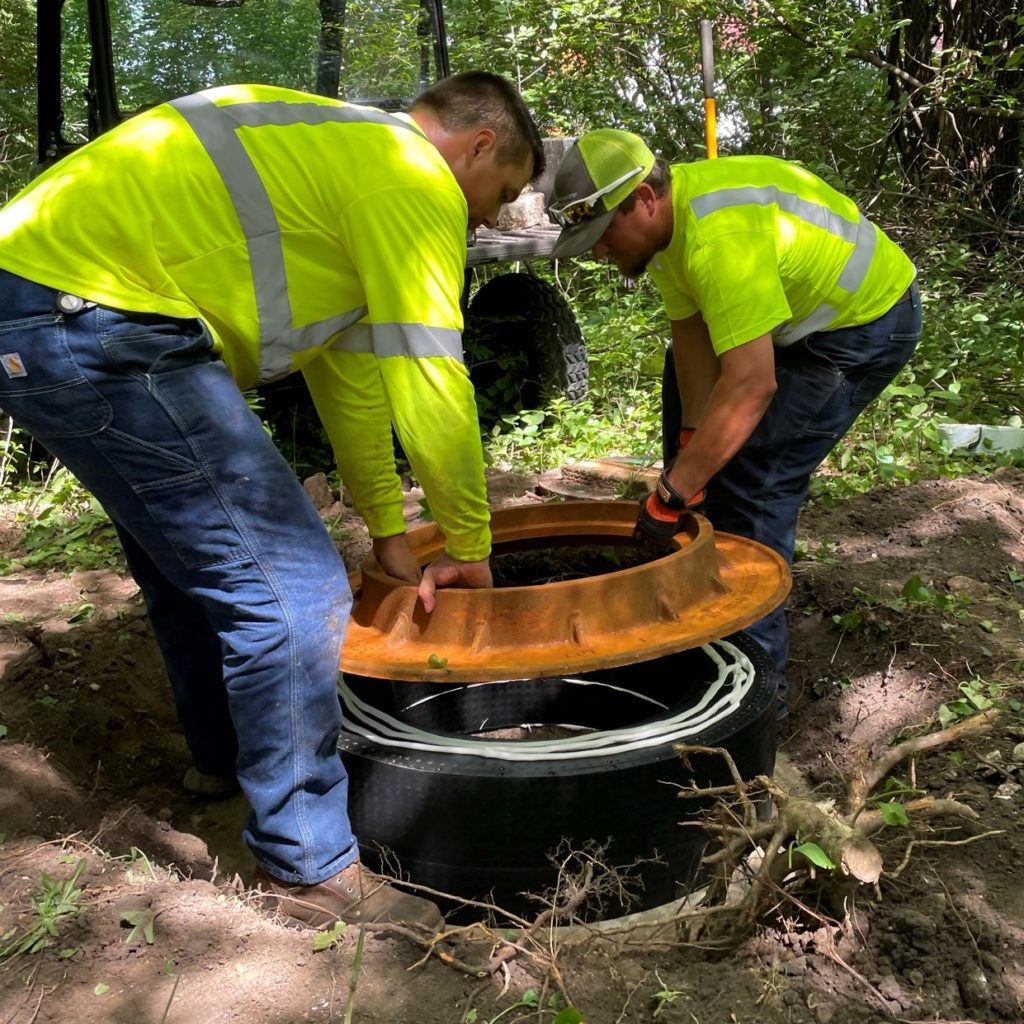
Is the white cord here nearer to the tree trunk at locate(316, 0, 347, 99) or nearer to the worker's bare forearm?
the worker's bare forearm

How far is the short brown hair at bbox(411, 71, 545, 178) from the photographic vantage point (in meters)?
2.31

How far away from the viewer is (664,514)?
10.1ft

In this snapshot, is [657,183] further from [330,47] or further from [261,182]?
[330,47]

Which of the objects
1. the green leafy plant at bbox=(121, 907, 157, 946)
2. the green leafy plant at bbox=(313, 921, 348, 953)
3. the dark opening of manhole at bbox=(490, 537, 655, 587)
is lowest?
the dark opening of manhole at bbox=(490, 537, 655, 587)

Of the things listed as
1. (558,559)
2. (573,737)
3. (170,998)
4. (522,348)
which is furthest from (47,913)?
(522,348)

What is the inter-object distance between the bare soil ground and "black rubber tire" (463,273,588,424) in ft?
8.99

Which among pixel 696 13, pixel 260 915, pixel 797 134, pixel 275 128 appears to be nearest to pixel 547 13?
pixel 696 13

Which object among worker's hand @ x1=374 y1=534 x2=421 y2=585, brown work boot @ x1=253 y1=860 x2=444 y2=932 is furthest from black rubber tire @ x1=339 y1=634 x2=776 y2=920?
worker's hand @ x1=374 y1=534 x2=421 y2=585

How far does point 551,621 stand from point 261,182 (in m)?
1.22

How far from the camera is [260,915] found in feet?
7.14

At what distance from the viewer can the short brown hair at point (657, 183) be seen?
2910 mm

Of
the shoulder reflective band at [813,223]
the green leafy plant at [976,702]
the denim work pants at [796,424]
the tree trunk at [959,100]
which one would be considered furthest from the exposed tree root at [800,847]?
the tree trunk at [959,100]

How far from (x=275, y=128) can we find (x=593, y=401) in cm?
482

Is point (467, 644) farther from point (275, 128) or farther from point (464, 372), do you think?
point (275, 128)
